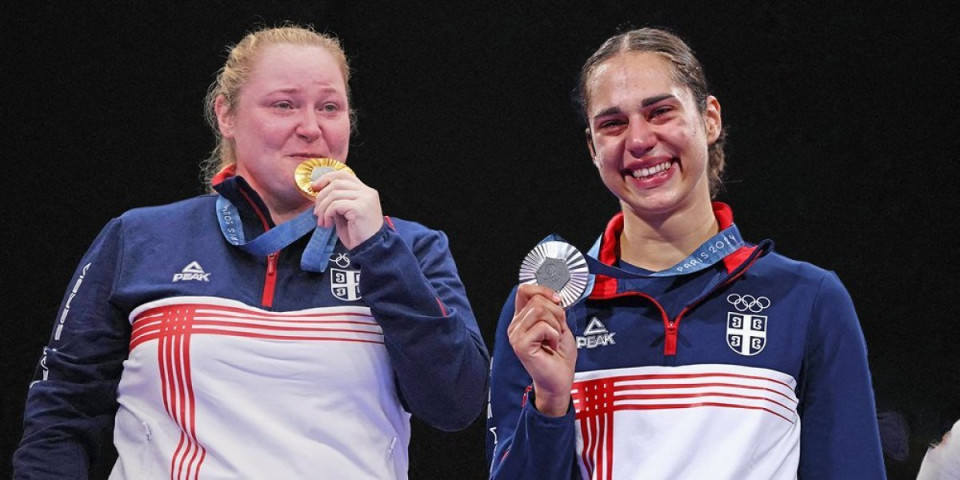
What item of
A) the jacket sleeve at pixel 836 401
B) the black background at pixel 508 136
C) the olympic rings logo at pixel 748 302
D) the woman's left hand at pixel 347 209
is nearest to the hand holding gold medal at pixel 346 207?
the woman's left hand at pixel 347 209

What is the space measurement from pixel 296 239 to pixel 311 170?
5.4 inches

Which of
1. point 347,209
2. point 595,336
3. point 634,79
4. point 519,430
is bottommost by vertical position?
point 519,430

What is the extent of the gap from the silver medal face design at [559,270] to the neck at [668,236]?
8.3 inches

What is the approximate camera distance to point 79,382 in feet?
7.00

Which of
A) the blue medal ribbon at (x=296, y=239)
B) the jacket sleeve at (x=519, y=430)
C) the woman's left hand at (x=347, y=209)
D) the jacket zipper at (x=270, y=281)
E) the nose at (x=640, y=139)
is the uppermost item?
the nose at (x=640, y=139)

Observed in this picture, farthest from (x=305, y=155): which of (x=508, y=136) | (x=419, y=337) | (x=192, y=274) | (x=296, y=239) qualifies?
(x=508, y=136)

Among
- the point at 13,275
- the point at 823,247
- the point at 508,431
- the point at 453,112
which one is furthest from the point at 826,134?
the point at 13,275

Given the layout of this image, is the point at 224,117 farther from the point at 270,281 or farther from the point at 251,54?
the point at 270,281

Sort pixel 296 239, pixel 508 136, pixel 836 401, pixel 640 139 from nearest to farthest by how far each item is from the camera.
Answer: pixel 836 401 < pixel 640 139 < pixel 296 239 < pixel 508 136

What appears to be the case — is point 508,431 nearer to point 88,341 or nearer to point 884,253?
point 88,341

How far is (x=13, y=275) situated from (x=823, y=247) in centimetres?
244

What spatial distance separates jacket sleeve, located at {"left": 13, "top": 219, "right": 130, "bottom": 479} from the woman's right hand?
80 cm

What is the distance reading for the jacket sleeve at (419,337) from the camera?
6.61ft

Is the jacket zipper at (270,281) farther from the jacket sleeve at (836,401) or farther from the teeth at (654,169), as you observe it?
the jacket sleeve at (836,401)
